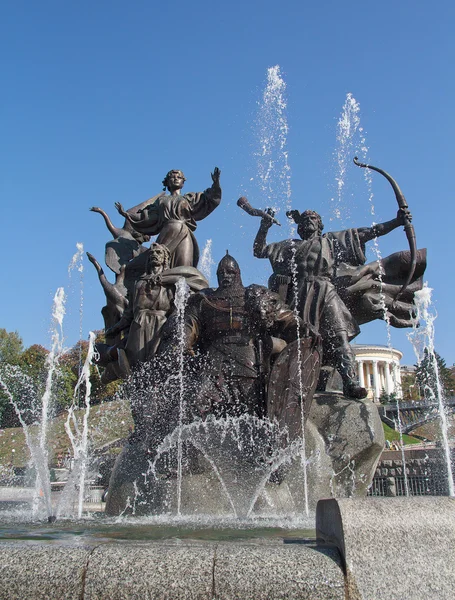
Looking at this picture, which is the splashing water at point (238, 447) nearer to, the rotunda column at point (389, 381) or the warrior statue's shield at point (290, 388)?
the warrior statue's shield at point (290, 388)

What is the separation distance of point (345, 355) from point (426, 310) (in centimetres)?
322

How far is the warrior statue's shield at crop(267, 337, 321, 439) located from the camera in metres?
6.33

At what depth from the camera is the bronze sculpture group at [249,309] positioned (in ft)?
21.3

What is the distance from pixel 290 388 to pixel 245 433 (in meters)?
0.70

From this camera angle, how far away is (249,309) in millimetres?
6719

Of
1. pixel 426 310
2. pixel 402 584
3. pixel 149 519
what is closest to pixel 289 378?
pixel 149 519

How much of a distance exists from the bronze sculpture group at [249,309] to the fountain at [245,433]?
0.02 m

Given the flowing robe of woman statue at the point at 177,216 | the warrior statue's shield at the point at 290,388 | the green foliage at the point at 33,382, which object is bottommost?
the warrior statue's shield at the point at 290,388

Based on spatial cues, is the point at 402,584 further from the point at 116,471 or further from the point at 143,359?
the point at 143,359

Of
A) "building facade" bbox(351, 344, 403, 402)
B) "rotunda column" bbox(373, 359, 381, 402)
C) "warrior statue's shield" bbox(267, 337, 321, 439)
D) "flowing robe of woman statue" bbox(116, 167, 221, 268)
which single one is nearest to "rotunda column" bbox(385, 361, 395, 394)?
"building facade" bbox(351, 344, 403, 402)

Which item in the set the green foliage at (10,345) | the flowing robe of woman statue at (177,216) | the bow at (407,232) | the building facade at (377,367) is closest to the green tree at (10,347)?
the green foliage at (10,345)

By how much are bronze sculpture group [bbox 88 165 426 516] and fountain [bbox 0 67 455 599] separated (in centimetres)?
2

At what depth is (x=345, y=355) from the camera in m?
7.47

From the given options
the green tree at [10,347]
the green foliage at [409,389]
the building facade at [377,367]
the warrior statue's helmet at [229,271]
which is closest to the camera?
the warrior statue's helmet at [229,271]
